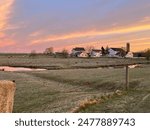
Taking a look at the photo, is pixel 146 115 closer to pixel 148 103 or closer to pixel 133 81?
pixel 148 103

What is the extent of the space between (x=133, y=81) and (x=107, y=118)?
30.5 metres

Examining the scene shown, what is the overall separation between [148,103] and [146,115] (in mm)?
12418

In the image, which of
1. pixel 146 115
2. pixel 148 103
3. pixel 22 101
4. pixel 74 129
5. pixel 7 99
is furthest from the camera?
pixel 22 101

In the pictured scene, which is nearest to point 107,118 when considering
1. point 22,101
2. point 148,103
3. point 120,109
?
point 120,109

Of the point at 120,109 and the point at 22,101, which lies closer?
the point at 120,109

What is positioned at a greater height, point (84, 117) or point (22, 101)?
point (84, 117)

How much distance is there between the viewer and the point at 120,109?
16.3 meters

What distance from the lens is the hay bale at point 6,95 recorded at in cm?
588

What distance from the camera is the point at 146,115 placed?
17.7ft

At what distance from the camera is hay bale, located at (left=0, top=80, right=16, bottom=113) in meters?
5.88

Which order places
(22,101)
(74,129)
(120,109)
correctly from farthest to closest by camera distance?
(22,101) < (120,109) < (74,129)

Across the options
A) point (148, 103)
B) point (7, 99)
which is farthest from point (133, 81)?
point (7, 99)

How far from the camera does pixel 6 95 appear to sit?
5.95 metres

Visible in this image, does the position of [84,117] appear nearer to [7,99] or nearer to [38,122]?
[38,122]
